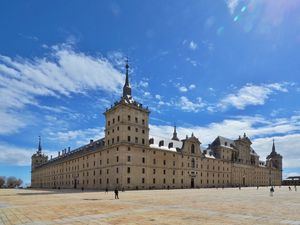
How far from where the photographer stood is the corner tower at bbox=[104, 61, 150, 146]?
7494 centimetres

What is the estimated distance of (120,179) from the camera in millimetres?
71188

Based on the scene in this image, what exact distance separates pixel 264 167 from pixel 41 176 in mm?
105740

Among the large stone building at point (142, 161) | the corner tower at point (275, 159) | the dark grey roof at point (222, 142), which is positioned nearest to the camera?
the large stone building at point (142, 161)

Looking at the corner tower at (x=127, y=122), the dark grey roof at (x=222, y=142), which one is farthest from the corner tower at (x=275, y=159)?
the corner tower at (x=127, y=122)

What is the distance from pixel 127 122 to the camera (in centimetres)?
7544

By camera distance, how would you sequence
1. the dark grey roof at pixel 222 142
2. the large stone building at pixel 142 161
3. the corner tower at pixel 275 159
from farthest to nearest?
the corner tower at pixel 275 159 → the dark grey roof at pixel 222 142 → the large stone building at pixel 142 161

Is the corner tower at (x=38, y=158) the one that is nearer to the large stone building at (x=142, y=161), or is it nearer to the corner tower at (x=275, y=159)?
the large stone building at (x=142, y=161)

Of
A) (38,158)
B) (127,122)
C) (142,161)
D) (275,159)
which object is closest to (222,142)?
(142,161)

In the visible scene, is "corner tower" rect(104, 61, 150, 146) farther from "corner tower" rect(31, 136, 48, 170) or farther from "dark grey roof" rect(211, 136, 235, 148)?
"corner tower" rect(31, 136, 48, 170)

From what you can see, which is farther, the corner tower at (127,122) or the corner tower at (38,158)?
the corner tower at (38,158)

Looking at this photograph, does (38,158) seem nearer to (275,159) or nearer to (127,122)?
(127,122)

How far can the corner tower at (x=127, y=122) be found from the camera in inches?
2950

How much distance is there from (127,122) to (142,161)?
10717 millimetres

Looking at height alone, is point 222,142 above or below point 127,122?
below
